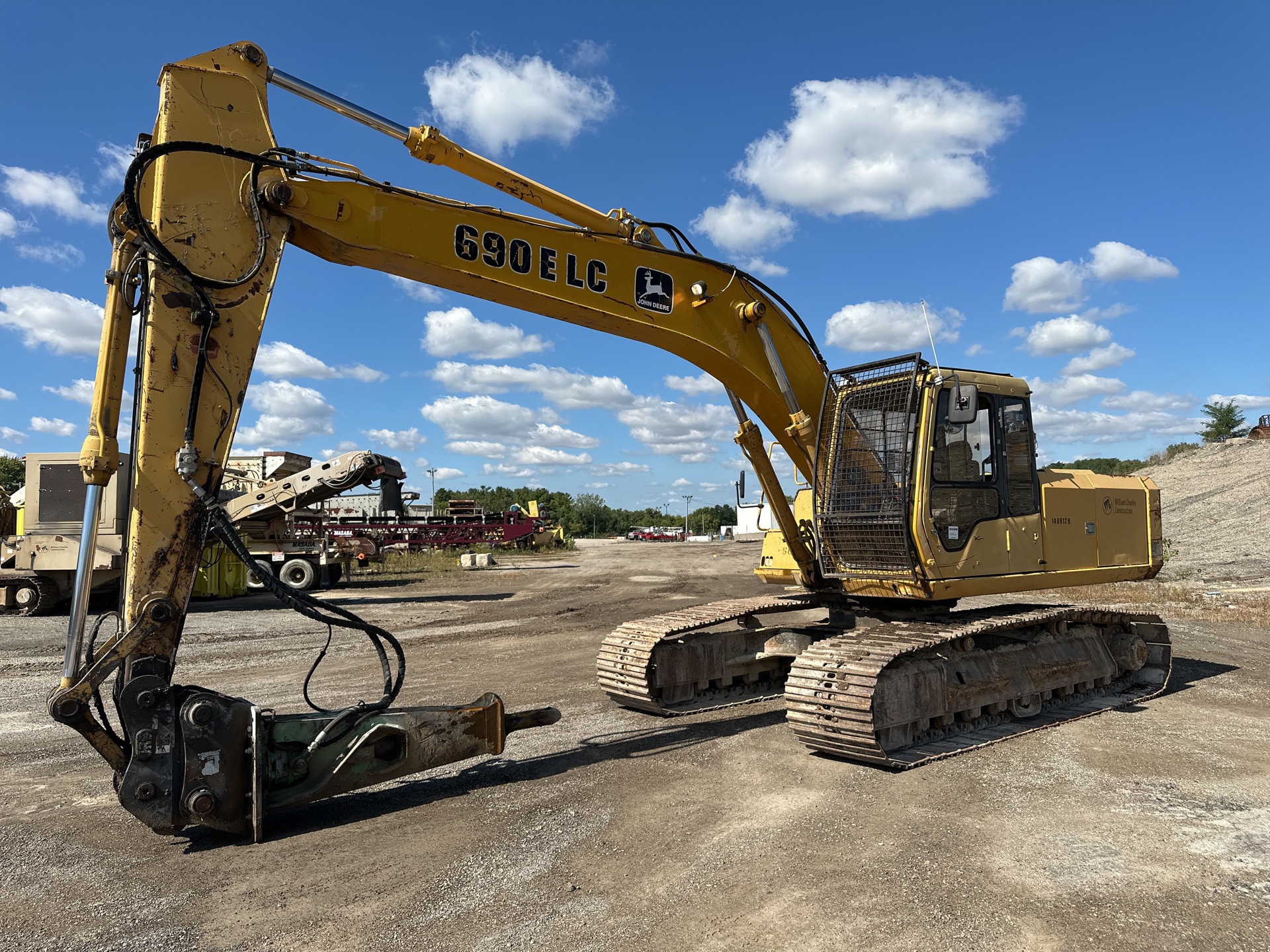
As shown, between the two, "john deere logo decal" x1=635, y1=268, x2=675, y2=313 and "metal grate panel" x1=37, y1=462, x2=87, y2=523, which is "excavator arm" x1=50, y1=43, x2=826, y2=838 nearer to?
"john deere logo decal" x1=635, y1=268, x2=675, y2=313

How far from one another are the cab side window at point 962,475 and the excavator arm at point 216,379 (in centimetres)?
363

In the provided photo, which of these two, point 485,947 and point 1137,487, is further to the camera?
point 1137,487

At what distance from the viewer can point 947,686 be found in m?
7.08

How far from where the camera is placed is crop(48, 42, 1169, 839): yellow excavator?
4926mm

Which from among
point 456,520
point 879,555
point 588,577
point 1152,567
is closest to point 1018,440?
point 879,555

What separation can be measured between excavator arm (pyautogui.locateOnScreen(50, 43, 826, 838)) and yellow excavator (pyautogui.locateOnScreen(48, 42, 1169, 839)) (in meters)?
0.02

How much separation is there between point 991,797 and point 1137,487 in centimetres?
518

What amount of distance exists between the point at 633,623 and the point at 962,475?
11.9ft

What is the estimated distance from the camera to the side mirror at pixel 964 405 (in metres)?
6.94

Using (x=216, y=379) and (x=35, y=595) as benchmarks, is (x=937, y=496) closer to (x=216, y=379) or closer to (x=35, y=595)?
(x=216, y=379)

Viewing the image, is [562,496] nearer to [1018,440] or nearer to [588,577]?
[588,577]

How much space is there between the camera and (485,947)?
379 centimetres

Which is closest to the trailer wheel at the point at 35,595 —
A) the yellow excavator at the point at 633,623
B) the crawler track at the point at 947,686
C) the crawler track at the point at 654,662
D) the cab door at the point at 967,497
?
the yellow excavator at the point at 633,623

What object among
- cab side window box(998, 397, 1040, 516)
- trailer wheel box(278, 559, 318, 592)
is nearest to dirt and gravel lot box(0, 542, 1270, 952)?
cab side window box(998, 397, 1040, 516)
